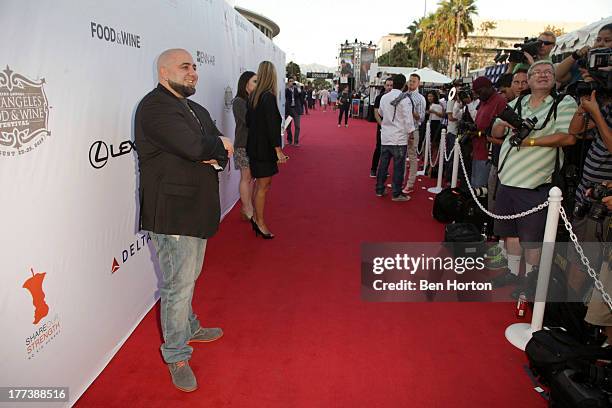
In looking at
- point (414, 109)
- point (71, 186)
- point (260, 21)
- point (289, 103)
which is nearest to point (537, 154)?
point (71, 186)

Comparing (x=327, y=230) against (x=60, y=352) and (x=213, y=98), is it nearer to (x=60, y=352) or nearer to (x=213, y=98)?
(x=213, y=98)

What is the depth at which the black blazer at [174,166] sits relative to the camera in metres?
2.28

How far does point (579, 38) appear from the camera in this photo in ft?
19.5

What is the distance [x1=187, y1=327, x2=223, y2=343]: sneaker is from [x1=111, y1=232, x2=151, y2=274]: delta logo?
0.72 meters

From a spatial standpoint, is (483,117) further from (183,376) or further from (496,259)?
(183,376)

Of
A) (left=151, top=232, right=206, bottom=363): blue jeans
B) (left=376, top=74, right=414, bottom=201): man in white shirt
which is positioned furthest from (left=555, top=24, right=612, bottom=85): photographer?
(left=151, top=232, right=206, bottom=363): blue jeans

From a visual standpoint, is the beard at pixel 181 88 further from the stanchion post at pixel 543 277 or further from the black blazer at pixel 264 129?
the stanchion post at pixel 543 277

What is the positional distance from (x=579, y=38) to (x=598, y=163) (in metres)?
3.94

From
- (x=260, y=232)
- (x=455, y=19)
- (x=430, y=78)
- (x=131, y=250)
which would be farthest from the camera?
(x=455, y=19)

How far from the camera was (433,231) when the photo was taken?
5617 millimetres

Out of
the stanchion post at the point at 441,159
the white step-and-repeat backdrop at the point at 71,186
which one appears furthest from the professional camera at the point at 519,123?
the stanchion post at the point at 441,159

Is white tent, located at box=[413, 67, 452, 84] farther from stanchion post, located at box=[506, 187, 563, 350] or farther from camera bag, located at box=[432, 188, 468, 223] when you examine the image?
stanchion post, located at box=[506, 187, 563, 350]

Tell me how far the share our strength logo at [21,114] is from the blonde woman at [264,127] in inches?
105

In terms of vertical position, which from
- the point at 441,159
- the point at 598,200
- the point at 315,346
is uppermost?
the point at 598,200
